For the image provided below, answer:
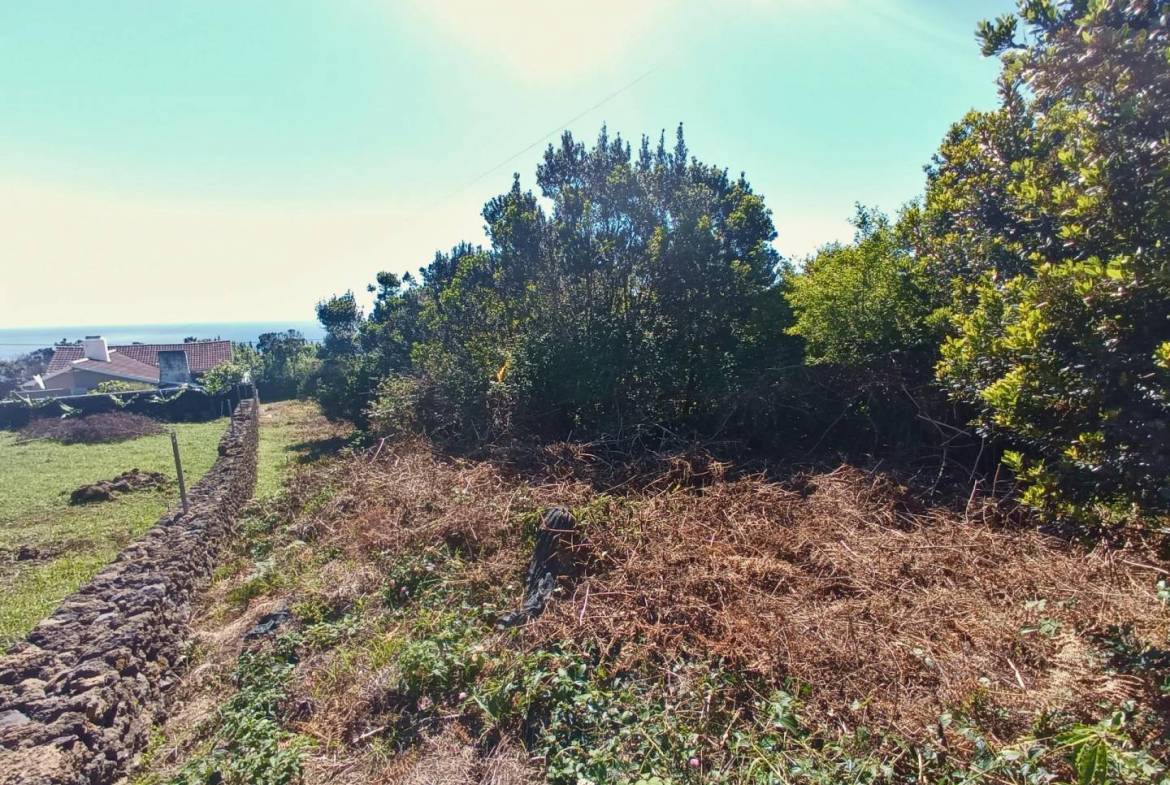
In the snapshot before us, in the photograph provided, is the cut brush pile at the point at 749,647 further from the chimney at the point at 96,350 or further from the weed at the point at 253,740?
the chimney at the point at 96,350

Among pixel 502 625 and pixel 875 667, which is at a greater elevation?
pixel 875 667

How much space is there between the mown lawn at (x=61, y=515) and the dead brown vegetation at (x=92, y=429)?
0.95m

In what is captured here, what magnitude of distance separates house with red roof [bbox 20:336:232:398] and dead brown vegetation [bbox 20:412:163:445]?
32.1 feet

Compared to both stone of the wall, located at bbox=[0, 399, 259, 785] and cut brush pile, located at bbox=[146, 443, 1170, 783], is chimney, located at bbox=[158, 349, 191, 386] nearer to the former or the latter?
stone of the wall, located at bbox=[0, 399, 259, 785]

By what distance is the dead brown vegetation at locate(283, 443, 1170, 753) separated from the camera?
2.74 m

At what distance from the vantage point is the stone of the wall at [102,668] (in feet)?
11.8

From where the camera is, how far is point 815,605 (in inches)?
141

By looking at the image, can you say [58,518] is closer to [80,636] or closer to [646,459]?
[80,636]

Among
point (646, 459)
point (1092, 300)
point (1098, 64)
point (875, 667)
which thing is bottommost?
point (875, 667)

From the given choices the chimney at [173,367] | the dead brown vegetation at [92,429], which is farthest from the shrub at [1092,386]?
the chimney at [173,367]

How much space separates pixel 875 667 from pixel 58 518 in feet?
41.2

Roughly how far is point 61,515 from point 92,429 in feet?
39.4

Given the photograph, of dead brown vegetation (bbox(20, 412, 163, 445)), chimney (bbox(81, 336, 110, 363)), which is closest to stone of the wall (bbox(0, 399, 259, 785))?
dead brown vegetation (bbox(20, 412, 163, 445))

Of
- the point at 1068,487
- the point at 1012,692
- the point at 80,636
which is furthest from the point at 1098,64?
the point at 80,636
